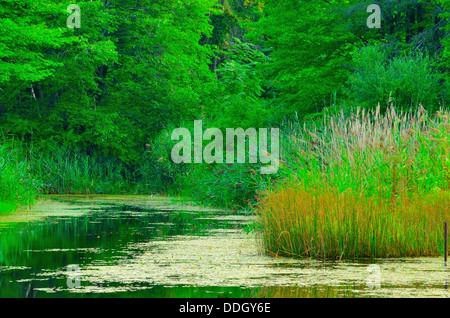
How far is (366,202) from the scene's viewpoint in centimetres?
1170

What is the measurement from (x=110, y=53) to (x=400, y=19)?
10236 mm

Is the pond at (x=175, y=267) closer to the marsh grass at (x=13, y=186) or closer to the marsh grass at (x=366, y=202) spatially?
the marsh grass at (x=366, y=202)

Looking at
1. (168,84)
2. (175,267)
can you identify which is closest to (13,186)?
(175,267)

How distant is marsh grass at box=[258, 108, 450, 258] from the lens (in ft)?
37.1

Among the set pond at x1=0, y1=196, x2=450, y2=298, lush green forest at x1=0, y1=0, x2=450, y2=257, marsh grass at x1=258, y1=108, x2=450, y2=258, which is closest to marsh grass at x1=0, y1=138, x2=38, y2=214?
lush green forest at x1=0, y1=0, x2=450, y2=257

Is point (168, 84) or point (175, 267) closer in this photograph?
point (175, 267)

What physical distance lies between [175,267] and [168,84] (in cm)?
2449

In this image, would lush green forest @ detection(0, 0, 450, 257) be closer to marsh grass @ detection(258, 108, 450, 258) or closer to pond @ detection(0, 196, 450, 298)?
pond @ detection(0, 196, 450, 298)

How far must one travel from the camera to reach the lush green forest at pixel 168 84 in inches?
833

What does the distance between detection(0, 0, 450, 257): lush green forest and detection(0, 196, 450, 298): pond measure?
3832 mm

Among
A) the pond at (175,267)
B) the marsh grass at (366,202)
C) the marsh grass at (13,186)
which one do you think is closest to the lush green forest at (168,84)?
the marsh grass at (13,186)

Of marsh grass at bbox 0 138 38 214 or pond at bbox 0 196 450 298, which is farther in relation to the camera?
marsh grass at bbox 0 138 38 214

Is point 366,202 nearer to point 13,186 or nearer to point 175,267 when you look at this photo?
point 175,267

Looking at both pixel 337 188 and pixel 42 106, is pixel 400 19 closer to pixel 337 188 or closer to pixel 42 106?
pixel 42 106
